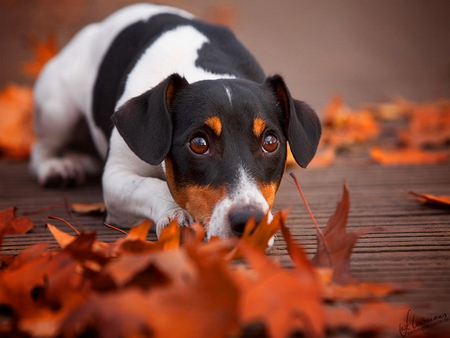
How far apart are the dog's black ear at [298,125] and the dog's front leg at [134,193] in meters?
0.66

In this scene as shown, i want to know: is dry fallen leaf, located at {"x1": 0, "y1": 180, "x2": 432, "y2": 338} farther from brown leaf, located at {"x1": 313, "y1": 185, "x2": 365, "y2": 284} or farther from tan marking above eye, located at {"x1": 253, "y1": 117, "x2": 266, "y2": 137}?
tan marking above eye, located at {"x1": 253, "y1": 117, "x2": 266, "y2": 137}

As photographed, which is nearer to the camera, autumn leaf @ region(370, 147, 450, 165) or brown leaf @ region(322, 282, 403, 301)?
brown leaf @ region(322, 282, 403, 301)

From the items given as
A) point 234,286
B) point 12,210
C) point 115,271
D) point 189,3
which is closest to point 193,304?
point 234,286

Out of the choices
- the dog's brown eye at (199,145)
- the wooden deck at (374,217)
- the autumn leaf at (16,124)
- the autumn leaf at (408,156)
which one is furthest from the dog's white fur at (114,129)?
the autumn leaf at (408,156)

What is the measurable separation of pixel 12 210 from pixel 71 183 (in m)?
1.39

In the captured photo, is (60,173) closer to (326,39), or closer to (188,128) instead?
(188,128)

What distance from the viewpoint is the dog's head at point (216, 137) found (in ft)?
7.78

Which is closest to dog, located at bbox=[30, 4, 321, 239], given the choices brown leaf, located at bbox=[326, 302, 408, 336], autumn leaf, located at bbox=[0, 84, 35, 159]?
brown leaf, located at bbox=[326, 302, 408, 336]

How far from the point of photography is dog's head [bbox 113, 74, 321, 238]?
237 centimetres

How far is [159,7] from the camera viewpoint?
4.13 metres

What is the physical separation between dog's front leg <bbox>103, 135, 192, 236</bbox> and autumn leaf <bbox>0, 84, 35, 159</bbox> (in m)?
2.15

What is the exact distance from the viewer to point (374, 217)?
116 inches

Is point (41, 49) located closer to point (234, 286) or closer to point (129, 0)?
point (129, 0)

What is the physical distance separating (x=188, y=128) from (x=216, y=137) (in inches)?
6.5
